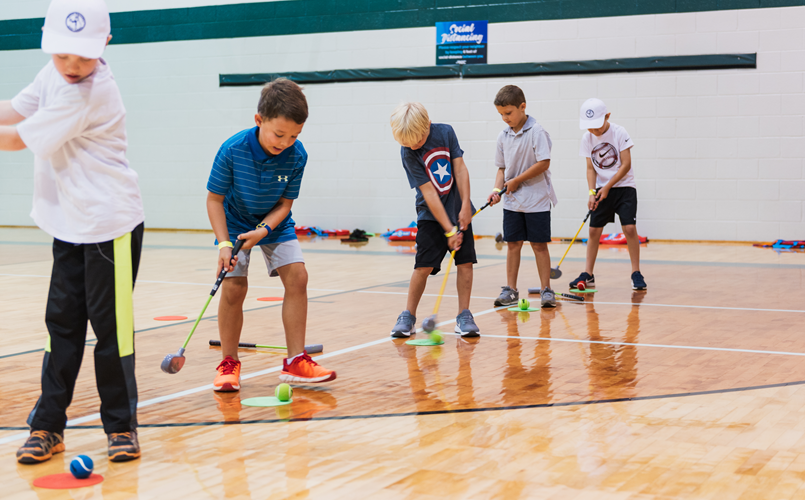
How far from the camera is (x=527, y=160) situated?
4953 millimetres

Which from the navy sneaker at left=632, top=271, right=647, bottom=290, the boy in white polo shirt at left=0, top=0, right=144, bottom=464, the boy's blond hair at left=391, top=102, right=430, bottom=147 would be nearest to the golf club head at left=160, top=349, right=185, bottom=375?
the boy in white polo shirt at left=0, top=0, right=144, bottom=464

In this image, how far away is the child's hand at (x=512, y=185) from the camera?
4.94 m

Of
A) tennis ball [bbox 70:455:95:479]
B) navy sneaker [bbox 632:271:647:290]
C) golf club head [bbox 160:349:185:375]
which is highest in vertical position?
golf club head [bbox 160:349:185:375]

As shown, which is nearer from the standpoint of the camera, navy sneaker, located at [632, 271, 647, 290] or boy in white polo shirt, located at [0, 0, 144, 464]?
boy in white polo shirt, located at [0, 0, 144, 464]

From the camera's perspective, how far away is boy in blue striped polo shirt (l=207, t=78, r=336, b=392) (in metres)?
2.83

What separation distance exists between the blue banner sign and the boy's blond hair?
6.48 m

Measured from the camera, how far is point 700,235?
939 cm

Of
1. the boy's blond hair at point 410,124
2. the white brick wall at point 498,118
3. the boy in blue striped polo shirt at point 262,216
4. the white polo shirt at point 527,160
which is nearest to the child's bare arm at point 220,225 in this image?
the boy in blue striped polo shirt at point 262,216

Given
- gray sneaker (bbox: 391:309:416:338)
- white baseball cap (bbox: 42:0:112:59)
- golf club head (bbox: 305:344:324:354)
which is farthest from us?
gray sneaker (bbox: 391:309:416:338)

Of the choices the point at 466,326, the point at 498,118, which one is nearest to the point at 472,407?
the point at 466,326

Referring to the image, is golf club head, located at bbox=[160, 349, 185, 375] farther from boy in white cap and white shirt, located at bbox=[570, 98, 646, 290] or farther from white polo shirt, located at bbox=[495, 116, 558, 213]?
boy in white cap and white shirt, located at bbox=[570, 98, 646, 290]

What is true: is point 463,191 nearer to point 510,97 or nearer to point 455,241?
point 455,241

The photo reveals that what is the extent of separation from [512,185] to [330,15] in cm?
656

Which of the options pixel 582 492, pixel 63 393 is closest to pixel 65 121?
pixel 63 393
